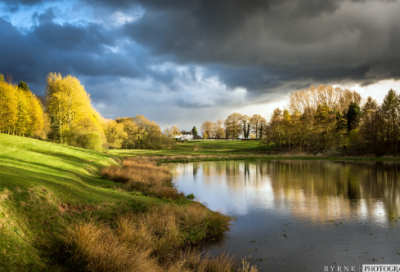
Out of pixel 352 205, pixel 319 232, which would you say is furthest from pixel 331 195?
pixel 319 232

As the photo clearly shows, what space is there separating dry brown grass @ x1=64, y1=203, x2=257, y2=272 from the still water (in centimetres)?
149

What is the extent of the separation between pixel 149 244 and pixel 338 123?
68.9 meters

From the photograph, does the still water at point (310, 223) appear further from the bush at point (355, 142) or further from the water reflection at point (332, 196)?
the bush at point (355, 142)

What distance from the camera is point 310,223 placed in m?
13.2

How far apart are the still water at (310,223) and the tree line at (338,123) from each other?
3571 cm

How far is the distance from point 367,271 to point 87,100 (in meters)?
46.6

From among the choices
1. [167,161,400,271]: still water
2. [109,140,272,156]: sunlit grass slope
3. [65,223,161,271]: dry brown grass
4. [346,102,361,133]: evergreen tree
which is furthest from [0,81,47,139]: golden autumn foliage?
[346,102,361,133]: evergreen tree

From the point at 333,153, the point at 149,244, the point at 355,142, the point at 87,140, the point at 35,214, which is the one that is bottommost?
the point at 149,244

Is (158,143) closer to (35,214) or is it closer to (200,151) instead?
(200,151)

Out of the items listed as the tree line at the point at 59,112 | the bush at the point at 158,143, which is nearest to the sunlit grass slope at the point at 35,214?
the tree line at the point at 59,112

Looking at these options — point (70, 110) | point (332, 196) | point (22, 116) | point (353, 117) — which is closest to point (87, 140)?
point (70, 110)

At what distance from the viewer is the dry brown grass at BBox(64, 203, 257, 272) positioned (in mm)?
6160

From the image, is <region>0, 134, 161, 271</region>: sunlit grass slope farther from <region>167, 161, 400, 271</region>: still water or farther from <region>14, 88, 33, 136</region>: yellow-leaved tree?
<region>14, 88, 33, 136</region>: yellow-leaved tree

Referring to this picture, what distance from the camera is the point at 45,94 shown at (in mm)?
43438
